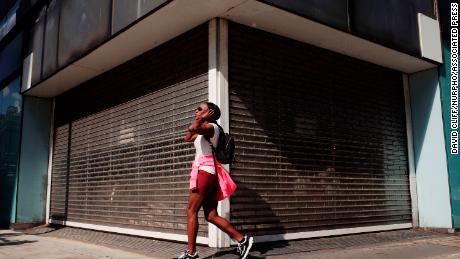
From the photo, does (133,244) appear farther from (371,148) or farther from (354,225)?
(371,148)

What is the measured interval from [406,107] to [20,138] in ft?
28.2

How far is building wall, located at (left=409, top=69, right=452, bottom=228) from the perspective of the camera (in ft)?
26.2

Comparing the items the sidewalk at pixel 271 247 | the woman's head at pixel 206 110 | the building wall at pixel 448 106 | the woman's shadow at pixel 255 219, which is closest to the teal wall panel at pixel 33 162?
the sidewalk at pixel 271 247

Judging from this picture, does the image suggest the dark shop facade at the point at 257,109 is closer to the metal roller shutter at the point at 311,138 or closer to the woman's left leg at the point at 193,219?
the metal roller shutter at the point at 311,138

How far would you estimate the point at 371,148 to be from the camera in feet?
25.9

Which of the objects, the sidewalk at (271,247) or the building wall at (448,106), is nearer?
the sidewalk at (271,247)

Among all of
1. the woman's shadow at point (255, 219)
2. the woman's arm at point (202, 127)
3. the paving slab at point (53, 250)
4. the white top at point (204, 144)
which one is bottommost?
the paving slab at point (53, 250)

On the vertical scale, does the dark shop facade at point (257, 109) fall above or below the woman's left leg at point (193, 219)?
above

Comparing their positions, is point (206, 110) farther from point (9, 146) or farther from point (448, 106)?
point (9, 146)

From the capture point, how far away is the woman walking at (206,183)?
15.0 feet

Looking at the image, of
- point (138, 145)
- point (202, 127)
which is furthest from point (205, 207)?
point (138, 145)

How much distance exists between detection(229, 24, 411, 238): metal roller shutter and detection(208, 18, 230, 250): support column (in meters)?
0.15

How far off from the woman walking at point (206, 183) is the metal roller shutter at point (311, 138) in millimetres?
968

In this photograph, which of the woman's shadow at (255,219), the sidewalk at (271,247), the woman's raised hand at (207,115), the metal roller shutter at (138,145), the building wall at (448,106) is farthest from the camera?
the building wall at (448,106)
